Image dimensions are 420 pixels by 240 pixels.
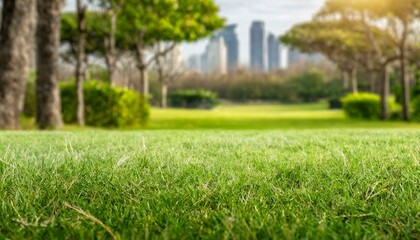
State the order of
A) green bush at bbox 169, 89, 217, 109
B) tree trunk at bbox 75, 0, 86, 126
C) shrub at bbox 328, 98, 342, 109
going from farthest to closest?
green bush at bbox 169, 89, 217, 109, shrub at bbox 328, 98, 342, 109, tree trunk at bbox 75, 0, 86, 126

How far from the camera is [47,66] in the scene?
1391 cm

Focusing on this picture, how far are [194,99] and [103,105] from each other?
2390 cm

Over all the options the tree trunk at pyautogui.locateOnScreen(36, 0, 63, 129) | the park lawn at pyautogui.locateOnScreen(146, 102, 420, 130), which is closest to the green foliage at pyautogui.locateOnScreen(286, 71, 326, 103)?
the park lawn at pyautogui.locateOnScreen(146, 102, 420, 130)

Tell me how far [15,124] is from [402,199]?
11.1 meters

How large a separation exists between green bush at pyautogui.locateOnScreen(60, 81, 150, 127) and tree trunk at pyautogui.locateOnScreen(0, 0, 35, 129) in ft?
18.9

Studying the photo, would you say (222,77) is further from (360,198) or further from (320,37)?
(360,198)

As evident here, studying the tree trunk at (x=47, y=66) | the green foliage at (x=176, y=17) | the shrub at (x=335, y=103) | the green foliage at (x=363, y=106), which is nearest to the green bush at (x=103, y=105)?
the tree trunk at (x=47, y=66)

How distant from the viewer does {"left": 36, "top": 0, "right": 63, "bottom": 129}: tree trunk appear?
13.8m

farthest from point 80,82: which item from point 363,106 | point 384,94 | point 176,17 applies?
point 363,106

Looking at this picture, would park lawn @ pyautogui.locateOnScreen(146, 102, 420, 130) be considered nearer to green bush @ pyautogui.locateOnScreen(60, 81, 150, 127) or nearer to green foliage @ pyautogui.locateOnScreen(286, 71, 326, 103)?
green bush @ pyautogui.locateOnScreen(60, 81, 150, 127)

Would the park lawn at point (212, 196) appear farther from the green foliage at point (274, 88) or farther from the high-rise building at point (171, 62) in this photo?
the green foliage at point (274, 88)

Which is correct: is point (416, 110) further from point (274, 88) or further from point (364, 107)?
point (274, 88)

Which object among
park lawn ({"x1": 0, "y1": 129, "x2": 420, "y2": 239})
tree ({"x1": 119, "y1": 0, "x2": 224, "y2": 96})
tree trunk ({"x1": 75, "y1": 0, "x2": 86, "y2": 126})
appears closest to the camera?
park lawn ({"x1": 0, "y1": 129, "x2": 420, "y2": 239})

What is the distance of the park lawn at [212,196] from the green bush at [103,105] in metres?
14.5
